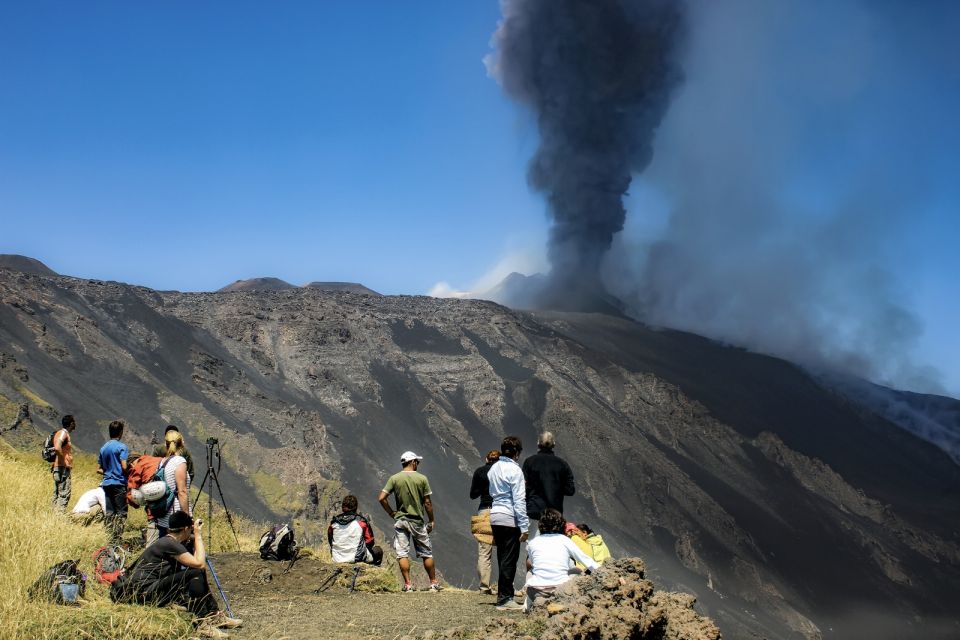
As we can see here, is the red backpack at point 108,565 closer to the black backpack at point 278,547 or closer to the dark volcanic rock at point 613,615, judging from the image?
the black backpack at point 278,547

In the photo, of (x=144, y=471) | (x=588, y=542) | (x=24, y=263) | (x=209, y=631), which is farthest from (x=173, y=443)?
(x=24, y=263)

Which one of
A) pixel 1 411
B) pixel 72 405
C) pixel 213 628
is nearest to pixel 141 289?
pixel 72 405

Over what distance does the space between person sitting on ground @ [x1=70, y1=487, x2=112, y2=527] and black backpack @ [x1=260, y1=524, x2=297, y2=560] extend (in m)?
1.74

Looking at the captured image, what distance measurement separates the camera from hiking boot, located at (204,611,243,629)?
5.49m

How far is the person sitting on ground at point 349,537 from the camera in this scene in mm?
8969

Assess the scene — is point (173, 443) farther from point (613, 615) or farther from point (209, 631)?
point (613, 615)

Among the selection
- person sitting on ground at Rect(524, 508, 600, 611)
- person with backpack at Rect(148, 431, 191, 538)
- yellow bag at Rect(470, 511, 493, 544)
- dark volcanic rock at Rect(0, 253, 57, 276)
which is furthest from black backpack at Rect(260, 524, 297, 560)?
dark volcanic rock at Rect(0, 253, 57, 276)

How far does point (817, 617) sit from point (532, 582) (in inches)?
1367

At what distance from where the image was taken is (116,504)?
27.9ft

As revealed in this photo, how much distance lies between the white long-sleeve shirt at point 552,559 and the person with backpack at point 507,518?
3.10 ft

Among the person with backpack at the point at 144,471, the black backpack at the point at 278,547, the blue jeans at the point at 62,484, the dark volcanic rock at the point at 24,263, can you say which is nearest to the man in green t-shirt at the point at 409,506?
the black backpack at the point at 278,547

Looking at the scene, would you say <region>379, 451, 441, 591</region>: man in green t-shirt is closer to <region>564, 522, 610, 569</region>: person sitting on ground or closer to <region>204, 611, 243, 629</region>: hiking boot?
<region>564, 522, 610, 569</region>: person sitting on ground

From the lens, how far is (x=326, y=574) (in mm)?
8461

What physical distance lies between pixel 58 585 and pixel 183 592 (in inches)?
31.9
